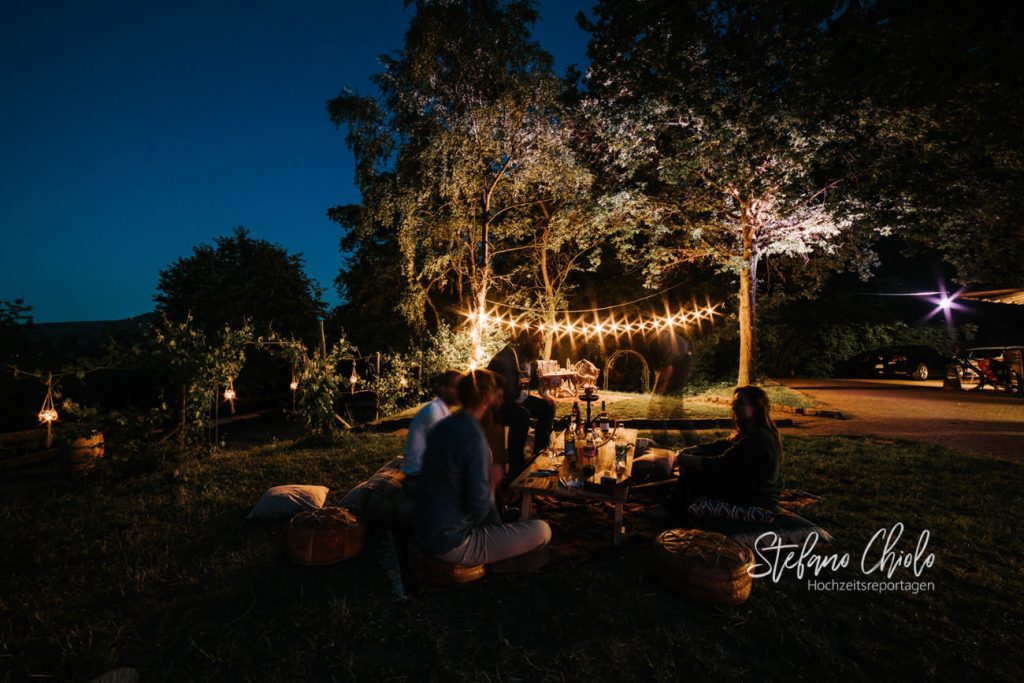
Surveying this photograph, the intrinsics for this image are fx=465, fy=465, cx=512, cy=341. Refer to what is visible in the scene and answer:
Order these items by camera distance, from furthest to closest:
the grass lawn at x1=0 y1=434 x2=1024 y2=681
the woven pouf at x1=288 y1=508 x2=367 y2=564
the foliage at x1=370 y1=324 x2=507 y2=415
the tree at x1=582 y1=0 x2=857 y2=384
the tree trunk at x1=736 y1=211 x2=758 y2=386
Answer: the tree trunk at x1=736 y1=211 x2=758 y2=386 < the foliage at x1=370 y1=324 x2=507 y2=415 < the tree at x1=582 y1=0 x2=857 y2=384 < the woven pouf at x1=288 y1=508 x2=367 y2=564 < the grass lawn at x1=0 y1=434 x2=1024 y2=681

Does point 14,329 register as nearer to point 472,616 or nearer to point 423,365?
point 423,365

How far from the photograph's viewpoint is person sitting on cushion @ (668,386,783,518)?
11.6 feet

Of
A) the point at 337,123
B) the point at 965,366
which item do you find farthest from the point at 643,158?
the point at 965,366

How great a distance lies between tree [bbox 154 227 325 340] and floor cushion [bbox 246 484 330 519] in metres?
13.4

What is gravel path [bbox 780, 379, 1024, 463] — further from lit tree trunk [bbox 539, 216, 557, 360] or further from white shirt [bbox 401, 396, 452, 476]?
lit tree trunk [bbox 539, 216, 557, 360]

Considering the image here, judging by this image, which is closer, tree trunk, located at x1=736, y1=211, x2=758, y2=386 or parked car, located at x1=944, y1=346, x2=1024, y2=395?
parked car, located at x1=944, y1=346, x2=1024, y2=395

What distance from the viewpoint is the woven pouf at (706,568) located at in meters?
2.72

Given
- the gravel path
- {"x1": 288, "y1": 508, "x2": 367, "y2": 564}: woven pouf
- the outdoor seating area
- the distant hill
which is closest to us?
the outdoor seating area

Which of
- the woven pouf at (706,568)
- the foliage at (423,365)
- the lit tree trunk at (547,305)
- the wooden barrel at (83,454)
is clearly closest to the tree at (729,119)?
the lit tree trunk at (547,305)

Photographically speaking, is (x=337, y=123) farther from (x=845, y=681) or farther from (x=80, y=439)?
(x=845, y=681)

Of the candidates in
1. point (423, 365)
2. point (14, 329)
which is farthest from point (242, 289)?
point (423, 365)

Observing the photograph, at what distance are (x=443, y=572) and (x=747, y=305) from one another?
468 inches

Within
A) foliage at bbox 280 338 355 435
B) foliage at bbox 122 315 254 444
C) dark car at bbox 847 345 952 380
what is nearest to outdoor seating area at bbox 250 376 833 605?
foliage at bbox 122 315 254 444

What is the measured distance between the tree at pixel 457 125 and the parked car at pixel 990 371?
1171cm
